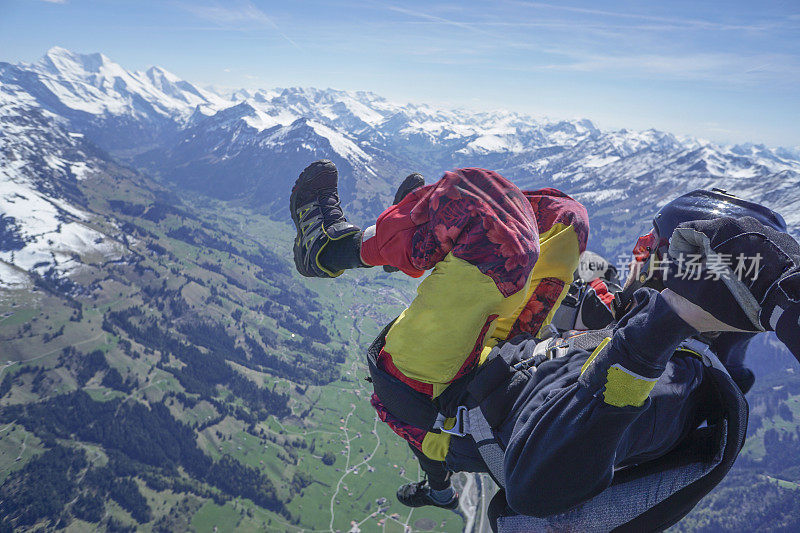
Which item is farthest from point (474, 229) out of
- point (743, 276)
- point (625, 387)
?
point (743, 276)

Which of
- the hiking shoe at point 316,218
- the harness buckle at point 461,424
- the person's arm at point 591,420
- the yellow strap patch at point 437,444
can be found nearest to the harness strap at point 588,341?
the person's arm at point 591,420

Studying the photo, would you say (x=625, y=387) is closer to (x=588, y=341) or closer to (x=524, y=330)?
(x=588, y=341)

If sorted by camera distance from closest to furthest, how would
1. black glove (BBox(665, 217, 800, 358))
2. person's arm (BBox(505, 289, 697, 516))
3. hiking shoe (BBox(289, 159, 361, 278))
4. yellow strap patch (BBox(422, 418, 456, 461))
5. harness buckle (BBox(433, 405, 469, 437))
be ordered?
black glove (BBox(665, 217, 800, 358))
person's arm (BBox(505, 289, 697, 516))
harness buckle (BBox(433, 405, 469, 437))
yellow strap patch (BBox(422, 418, 456, 461))
hiking shoe (BBox(289, 159, 361, 278))

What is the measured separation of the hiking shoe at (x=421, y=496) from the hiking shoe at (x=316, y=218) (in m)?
3.67

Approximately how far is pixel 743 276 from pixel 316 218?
436 cm

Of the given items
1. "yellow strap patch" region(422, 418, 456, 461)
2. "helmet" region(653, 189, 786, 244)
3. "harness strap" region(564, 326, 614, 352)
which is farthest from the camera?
"yellow strap patch" region(422, 418, 456, 461)

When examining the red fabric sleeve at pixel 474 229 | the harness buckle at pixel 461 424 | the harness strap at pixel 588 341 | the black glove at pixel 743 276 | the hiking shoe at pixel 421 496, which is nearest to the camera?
the black glove at pixel 743 276

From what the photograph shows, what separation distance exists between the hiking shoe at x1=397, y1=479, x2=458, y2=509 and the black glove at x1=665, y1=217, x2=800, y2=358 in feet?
17.7

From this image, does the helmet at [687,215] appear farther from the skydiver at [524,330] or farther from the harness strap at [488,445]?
the harness strap at [488,445]

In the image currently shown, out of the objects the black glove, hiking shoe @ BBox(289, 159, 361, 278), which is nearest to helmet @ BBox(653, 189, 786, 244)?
the black glove

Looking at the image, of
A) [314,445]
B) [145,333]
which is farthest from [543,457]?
[145,333]

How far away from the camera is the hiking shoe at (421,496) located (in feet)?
20.3

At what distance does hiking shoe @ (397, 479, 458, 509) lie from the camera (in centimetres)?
618

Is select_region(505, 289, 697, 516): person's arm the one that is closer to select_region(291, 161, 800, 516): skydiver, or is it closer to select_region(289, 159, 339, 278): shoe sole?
select_region(291, 161, 800, 516): skydiver
